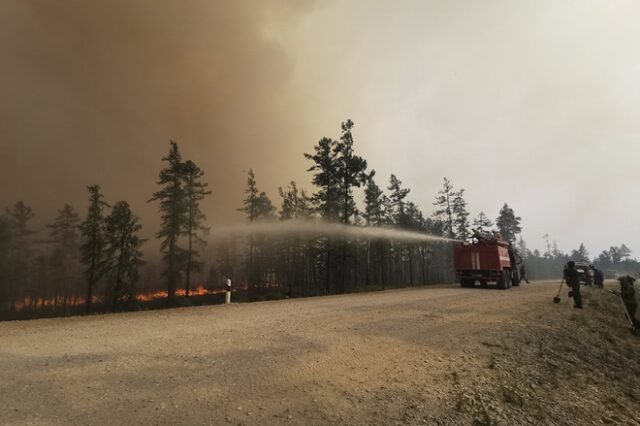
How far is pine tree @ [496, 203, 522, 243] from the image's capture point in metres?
86.6

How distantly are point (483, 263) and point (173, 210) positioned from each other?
31518mm

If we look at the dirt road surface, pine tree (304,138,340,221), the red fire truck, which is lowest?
the dirt road surface

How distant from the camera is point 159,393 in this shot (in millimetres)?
4840

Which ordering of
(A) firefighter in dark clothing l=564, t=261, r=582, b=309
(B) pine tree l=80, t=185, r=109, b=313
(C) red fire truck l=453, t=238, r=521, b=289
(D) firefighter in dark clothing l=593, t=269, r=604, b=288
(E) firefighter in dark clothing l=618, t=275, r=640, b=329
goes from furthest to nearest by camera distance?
1. (B) pine tree l=80, t=185, r=109, b=313
2. (D) firefighter in dark clothing l=593, t=269, r=604, b=288
3. (C) red fire truck l=453, t=238, r=521, b=289
4. (A) firefighter in dark clothing l=564, t=261, r=582, b=309
5. (E) firefighter in dark clothing l=618, t=275, r=640, b=329

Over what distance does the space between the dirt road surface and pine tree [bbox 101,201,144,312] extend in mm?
31595

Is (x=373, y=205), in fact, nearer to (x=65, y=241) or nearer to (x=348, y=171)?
(x=348, y=171)

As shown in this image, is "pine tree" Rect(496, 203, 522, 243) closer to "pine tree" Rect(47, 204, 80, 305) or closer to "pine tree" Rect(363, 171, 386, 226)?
"pine tree" Rect(363, 171, 386, 226)

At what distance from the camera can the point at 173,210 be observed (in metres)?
37.7

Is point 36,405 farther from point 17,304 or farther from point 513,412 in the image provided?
point 17,304

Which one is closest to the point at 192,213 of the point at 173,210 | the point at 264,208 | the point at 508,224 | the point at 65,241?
the point at 173,210

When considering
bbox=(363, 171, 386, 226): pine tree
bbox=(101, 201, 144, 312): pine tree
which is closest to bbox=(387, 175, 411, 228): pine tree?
bbox=(363, 171, 386, 226): pine tree

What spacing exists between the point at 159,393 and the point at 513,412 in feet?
18.0

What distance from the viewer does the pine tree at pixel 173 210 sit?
3738 centimetres

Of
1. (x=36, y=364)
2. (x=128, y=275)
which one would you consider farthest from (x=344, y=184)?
(x=36, y=364)
